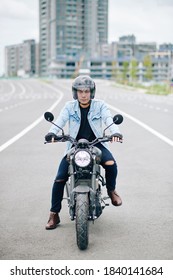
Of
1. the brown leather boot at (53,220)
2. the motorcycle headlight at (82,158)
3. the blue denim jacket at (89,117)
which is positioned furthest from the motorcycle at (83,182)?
the brown leather boot at (53,220)

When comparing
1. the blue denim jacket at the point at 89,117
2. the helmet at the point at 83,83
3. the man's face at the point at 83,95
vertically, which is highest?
the helmet at the point at 83,83

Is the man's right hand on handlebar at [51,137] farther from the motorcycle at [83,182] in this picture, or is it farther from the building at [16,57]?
the building at [16,57]

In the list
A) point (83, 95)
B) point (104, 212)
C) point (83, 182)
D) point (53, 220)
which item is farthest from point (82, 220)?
point (104, 212)

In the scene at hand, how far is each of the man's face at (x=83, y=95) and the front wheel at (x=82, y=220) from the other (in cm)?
102

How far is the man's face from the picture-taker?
17.4ft

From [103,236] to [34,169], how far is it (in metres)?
4.29

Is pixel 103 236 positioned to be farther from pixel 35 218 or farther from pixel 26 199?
pixel 26 199

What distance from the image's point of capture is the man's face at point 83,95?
5.31 meters

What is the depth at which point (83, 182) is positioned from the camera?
5074 mm

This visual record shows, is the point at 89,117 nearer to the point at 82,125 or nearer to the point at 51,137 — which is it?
the point at 82,125

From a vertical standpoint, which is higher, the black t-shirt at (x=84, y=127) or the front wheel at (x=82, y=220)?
the black t-shirt at (x=84, y=127)

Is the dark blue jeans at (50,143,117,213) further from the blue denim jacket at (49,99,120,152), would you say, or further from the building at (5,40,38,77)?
the building at (5,40,38,77)
